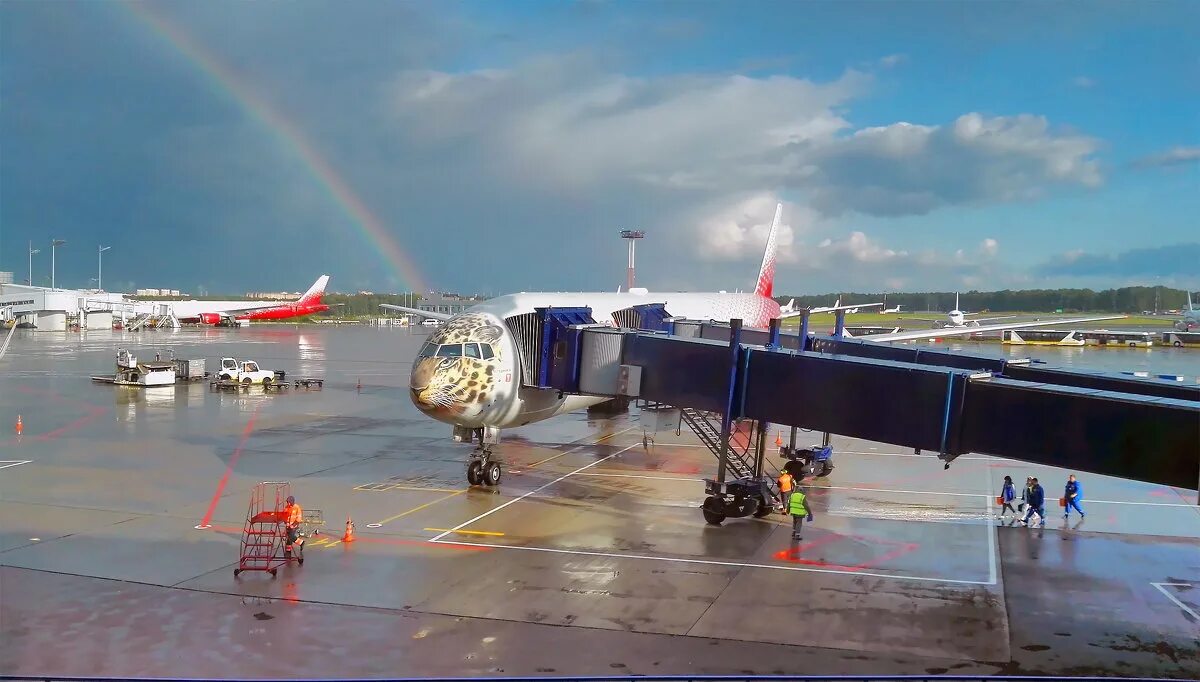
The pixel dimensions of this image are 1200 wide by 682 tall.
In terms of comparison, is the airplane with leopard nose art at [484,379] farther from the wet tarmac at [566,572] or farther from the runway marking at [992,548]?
the runway marking at [992,548]

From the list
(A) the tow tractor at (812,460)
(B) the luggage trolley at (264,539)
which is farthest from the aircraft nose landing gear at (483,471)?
(A) the tow tractor at (812,460)

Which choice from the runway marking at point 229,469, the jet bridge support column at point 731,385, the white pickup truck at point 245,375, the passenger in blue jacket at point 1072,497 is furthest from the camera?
the white pickup truck at point 245,375

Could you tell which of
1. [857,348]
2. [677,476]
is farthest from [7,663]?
[857,348]

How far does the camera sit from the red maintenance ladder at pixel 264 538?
17750 millimetres

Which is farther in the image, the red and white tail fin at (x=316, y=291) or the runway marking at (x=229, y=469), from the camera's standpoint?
the red and white tail fin at (x=316, y=291)

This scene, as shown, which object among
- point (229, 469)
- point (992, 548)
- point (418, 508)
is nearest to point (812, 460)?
point (992, 548)

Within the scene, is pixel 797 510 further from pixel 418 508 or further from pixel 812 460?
pixel 418 508

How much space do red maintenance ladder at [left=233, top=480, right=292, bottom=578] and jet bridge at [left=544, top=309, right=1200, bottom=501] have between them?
939 centimetres

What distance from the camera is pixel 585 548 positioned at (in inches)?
763

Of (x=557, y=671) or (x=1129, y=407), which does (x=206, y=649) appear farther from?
(x=1129, y=407)

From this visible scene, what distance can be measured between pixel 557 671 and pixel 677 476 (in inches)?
659

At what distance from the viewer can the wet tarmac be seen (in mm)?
13000

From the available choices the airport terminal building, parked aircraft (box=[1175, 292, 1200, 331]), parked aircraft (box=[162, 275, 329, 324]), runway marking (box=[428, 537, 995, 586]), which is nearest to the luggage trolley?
runway marking (box=[428, 537, 995, 586])

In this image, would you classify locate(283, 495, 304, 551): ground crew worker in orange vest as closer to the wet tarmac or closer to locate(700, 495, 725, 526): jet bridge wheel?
the wet tarmac
